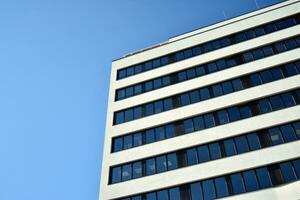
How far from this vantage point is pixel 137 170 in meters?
32.3

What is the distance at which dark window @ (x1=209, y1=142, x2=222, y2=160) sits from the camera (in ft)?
98.5

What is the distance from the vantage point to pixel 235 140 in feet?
99.4

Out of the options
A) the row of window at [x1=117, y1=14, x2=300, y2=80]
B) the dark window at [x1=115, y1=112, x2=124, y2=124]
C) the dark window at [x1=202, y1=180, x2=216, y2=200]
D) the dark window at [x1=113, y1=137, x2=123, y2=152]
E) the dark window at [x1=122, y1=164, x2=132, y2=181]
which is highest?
the row of window at [x1=117, y1=14, x2=300, y2=80]

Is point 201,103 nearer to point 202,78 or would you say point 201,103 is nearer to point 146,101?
point 202,78

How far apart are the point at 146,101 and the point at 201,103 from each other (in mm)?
6562

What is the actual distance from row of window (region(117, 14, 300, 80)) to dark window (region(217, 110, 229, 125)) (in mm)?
9219

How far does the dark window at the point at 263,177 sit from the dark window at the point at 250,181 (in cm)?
37

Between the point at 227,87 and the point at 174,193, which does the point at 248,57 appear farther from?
the point at 174,193

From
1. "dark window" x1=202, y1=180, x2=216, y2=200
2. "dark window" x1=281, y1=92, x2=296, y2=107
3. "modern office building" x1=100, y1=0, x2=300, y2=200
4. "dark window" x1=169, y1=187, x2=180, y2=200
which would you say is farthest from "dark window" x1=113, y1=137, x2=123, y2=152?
"dark window" x1=281, y1=92, x2=296, y2=107

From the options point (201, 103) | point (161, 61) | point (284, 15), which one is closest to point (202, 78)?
point (201, 103)

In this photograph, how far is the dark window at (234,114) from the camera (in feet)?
104

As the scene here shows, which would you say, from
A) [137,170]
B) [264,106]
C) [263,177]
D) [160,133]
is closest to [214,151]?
[263,177]

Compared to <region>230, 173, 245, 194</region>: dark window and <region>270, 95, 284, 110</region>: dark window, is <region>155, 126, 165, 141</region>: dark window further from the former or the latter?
<region>270, 95, 284, 110</region>: dark window

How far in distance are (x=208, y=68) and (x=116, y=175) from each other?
15558mm
